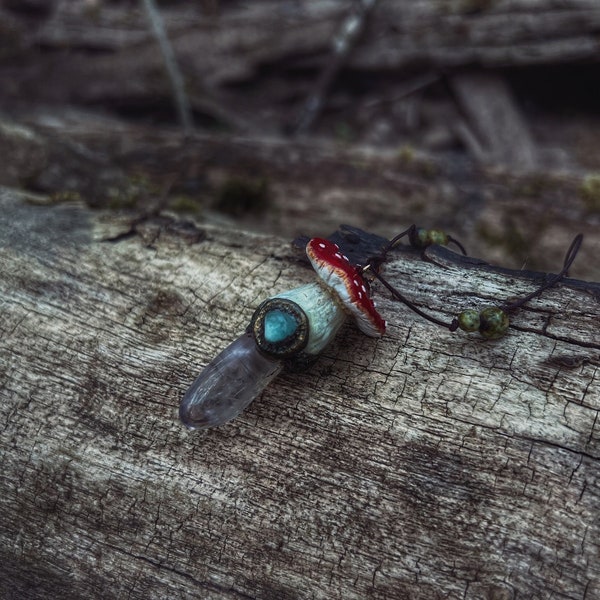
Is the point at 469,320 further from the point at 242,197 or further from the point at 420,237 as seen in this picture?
the point at 242,197

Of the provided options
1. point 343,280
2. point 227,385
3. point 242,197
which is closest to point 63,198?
point 242,197

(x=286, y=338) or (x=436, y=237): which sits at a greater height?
(x=436, y=237)

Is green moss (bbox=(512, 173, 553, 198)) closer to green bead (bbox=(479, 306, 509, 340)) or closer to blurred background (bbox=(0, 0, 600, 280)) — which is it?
blurred background (bbox=(0, 0, 600, 280))

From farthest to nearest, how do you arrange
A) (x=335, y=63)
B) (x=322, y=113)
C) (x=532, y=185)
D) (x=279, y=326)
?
1. (x=322, y=113)
2. (x=335, y=63)
3. (x=532, y=185)
4. (x=279, y=326)

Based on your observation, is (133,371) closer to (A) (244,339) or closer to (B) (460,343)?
(A) (244,339)

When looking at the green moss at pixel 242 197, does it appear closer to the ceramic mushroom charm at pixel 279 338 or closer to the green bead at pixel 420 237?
the green bead at pixel 420 237

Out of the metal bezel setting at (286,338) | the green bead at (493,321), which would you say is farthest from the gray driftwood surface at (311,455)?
the metal bezel setting at (286,338)

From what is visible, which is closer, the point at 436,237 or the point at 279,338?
the point at 279,338
